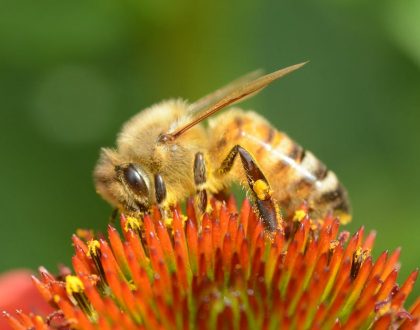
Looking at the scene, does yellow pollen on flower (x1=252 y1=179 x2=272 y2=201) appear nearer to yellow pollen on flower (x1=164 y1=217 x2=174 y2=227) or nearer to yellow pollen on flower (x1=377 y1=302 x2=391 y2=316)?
yellow pollen on flower (x1=164 y1=217 x2=174 y2=227)

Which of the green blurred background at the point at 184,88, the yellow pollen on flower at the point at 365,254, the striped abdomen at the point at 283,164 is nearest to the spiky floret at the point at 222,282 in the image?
the yellow pollen on flower at the point at 365,254

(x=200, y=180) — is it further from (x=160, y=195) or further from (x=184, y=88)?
(x=184, y=88)

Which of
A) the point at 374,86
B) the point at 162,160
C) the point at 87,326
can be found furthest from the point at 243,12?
the point at 87,326

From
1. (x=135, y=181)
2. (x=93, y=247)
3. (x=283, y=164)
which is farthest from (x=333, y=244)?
(x=93, y=247)

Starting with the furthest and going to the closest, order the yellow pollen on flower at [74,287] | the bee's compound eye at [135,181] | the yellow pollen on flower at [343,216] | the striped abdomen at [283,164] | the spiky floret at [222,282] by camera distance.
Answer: the yellow pollen on flower at [343,216], the striped abdomen at [283,164], the bee's compound eye at [135,181], the yellow pollen on flower at [74,287], the spiky floret at [222,282]

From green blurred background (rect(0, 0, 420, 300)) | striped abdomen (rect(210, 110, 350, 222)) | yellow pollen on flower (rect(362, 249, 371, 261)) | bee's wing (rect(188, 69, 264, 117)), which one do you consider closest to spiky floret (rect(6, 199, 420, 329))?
yellow pollen on flower (rect(362, 249, 371, 261))

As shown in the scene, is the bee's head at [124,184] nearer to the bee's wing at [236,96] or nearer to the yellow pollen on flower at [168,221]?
the yellow pollen on flower at [168,221]
